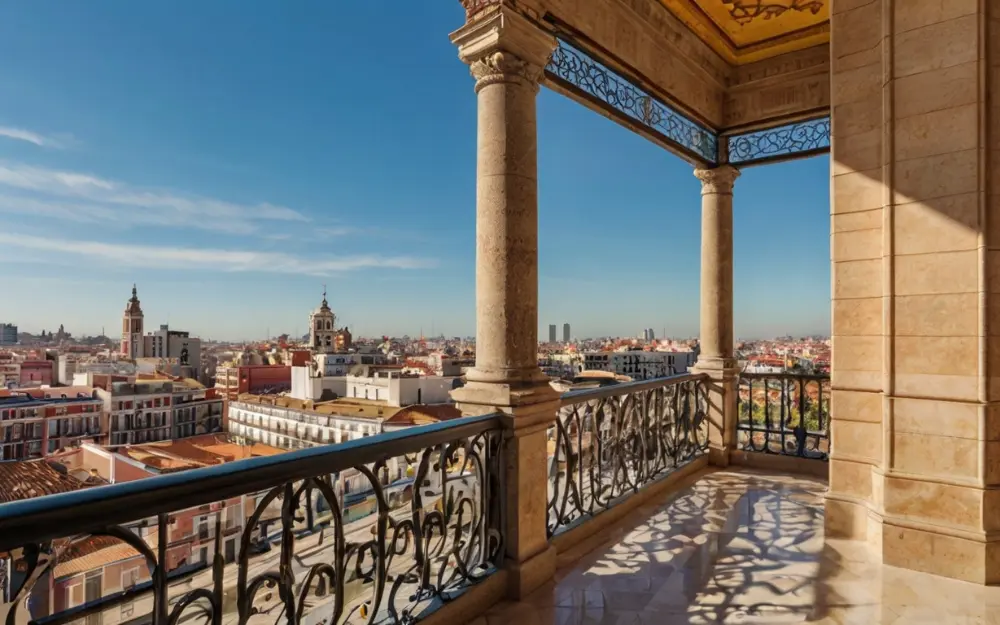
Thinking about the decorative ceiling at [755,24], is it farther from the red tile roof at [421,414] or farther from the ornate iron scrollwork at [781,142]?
the red tile roof at [421,414]

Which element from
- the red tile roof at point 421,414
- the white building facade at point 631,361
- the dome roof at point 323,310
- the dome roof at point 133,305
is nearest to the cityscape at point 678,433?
the red tile roof at point 421,414

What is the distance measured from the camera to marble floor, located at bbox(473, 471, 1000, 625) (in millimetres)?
2596

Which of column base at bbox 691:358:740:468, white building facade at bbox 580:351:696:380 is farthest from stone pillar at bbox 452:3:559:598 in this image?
white building facade at bbox 580:351:696:380

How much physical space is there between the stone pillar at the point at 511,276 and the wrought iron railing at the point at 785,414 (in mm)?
3705

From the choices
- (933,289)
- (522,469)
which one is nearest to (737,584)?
(522,469)

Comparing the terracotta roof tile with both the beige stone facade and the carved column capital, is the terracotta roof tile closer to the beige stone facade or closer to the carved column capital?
the beige stone facade

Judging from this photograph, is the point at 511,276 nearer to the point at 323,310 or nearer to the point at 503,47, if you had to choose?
the point at 503,47

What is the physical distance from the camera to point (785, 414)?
5.58m

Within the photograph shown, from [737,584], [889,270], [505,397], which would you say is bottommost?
[737,584]

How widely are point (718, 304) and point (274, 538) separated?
505 centimetres

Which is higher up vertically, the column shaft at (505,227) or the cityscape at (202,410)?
the column shaft at (505,227)

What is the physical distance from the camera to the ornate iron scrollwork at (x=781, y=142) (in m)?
5.36

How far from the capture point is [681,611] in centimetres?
265

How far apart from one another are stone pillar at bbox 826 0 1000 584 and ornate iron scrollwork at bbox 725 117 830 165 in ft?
6.57
